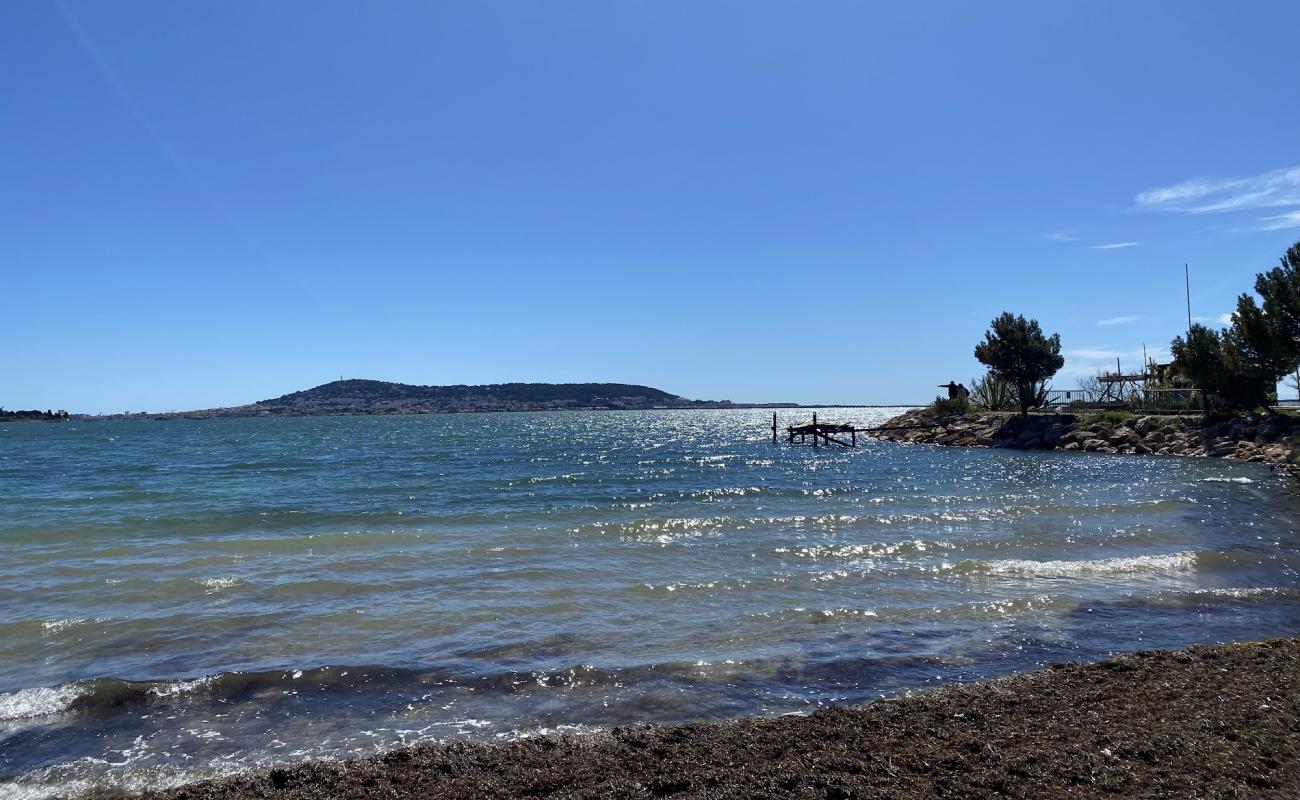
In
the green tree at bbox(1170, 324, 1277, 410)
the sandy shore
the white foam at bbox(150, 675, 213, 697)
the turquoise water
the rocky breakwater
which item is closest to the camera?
the sandy shore

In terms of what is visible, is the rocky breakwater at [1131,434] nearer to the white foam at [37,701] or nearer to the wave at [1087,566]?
the wave at [1087,566]

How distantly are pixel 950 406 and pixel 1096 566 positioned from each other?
5639 centimetres

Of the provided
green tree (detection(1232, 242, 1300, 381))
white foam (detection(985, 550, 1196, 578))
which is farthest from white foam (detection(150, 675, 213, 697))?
green tree (detection(1232, 242, 1300, 381))

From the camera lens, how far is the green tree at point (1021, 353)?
5250cm

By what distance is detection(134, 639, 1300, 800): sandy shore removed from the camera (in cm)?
498

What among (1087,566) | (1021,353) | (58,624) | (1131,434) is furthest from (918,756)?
(1021,353)

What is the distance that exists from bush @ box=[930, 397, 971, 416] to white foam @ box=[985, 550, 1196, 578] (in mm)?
53810

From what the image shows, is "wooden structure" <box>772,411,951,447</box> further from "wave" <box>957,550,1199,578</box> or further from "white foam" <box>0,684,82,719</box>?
"white foam" <box>0,684,82,719</box>

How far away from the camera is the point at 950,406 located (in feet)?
217

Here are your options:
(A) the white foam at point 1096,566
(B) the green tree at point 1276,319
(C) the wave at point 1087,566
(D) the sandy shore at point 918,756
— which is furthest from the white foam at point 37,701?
(B) the green tree at point 1276,319

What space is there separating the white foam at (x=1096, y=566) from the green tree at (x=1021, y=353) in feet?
140

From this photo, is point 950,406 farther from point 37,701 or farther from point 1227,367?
point 37,701

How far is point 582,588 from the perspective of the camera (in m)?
11.8

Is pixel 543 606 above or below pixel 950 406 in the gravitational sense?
below
